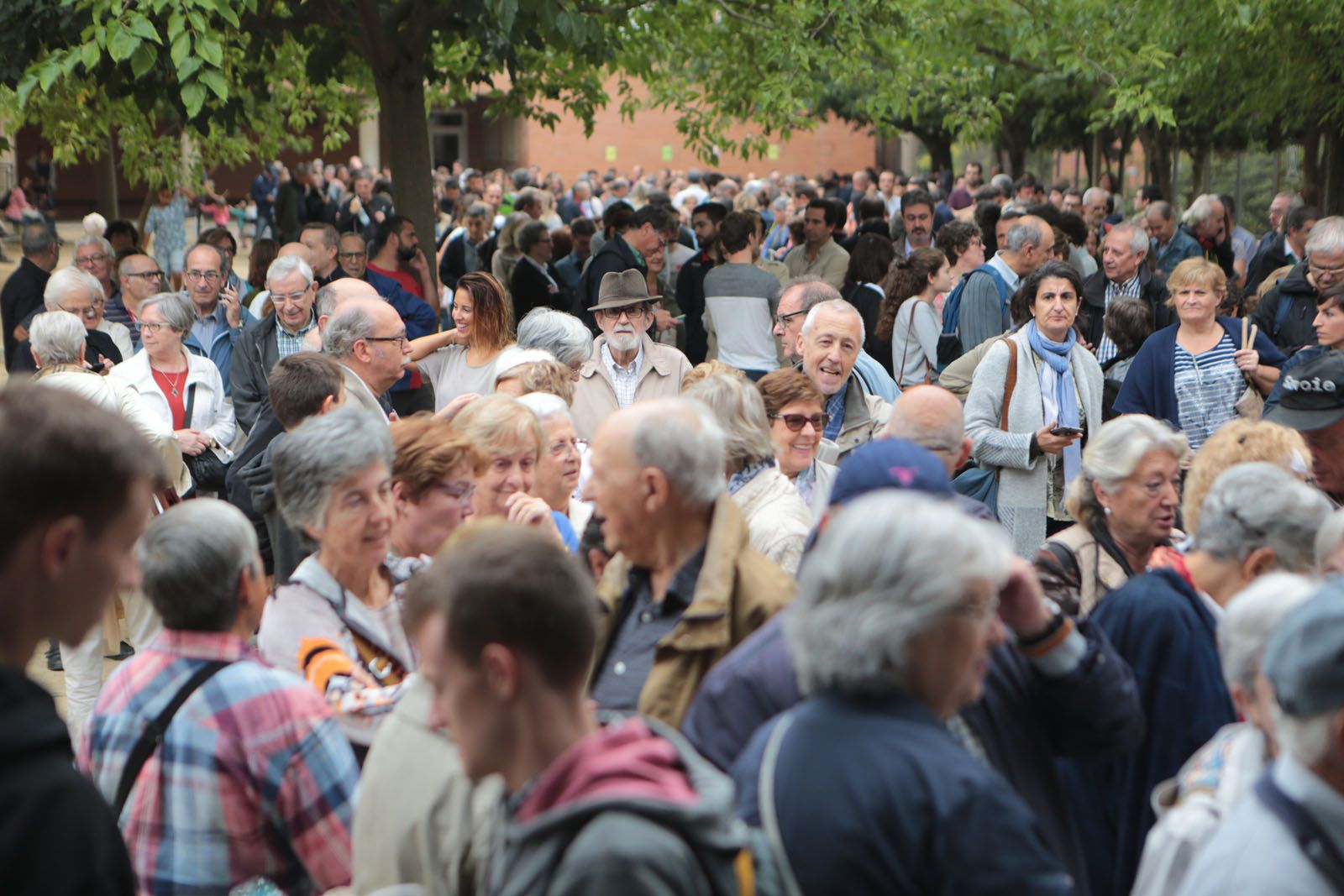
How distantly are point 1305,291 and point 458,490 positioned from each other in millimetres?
6004

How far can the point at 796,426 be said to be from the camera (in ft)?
18.1

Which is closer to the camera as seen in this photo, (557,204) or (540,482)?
(540,482)

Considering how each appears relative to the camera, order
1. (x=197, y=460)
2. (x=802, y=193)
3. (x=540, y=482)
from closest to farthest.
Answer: (x=540, y=482) < (x=197, y=460) < (x=802, y=193)

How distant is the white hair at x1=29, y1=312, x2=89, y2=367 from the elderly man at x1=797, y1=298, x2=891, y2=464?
11.8 feet

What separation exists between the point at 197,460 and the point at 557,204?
62.5 ft

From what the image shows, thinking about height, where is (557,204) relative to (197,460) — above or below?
above

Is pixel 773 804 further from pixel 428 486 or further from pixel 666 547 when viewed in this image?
pixel 428 486

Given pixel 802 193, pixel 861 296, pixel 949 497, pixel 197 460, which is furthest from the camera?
pixel 802 193

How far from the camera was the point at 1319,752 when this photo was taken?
210cm

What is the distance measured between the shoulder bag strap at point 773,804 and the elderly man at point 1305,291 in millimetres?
6457

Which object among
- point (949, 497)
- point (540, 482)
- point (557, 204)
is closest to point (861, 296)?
point (540, 482)

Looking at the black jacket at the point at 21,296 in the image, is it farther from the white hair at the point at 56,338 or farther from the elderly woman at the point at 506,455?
the elderly woman at the point at 506,455

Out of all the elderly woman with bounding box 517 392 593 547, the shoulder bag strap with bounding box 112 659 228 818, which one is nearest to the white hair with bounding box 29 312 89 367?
the elderly woman with bounding box 517 392 593 547

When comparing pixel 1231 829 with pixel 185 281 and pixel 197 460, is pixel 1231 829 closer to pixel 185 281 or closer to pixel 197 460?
pixel 197 460
